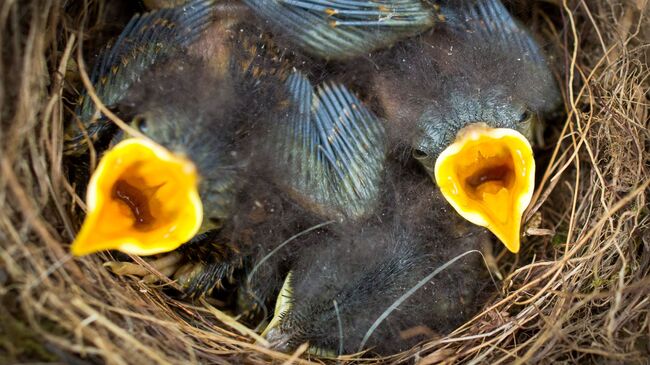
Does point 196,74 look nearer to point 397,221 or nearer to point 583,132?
point 397,221

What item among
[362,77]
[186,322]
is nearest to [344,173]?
[362,77]

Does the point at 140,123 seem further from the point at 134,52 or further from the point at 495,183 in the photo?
the point at 495,183

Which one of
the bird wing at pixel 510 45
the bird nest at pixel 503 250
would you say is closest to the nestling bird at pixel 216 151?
the bird nest at pixel 503 250

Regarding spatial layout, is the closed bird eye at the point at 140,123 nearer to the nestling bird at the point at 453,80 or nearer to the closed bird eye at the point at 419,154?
the nestling bird at the point at 453,80

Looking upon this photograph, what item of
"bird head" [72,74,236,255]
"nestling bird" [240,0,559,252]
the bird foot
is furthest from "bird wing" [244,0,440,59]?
the bird foot

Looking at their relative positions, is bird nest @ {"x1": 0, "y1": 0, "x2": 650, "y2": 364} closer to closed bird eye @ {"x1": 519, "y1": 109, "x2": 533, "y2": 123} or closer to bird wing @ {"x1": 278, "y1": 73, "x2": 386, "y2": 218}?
closed bird eye @ {"x1": 519, "y1": 109, "x2": 533, "y2": 123}

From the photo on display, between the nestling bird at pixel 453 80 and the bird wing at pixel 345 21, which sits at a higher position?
the bird wing at pixel 345 21

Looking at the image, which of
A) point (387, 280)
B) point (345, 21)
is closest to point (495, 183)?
point (387, 280)
